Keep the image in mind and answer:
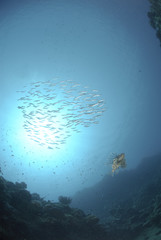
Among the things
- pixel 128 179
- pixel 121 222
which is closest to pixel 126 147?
pixel 128 179

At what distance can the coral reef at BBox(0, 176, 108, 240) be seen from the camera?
21.5 feet

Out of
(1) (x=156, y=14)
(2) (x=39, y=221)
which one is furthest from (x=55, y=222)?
(1) (x=156, y=14)

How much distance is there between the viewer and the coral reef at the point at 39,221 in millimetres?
6551

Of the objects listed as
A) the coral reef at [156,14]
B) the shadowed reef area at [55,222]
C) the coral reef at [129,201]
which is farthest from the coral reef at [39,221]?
the coral reef at [156,14]

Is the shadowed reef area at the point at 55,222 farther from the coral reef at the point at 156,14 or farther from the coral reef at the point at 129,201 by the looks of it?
the coral reef at the point at 156,14

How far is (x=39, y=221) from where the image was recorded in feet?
25.7

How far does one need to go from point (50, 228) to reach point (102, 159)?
189 feet

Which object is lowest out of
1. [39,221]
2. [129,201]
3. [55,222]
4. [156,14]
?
[129,201]

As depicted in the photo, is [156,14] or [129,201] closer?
[156,14]

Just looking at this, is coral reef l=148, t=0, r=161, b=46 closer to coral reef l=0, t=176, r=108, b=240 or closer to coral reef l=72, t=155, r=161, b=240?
coral reef l=72, t=155, r=161, b=240

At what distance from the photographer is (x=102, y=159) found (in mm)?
63438

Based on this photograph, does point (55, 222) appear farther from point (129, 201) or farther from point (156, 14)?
point (129, 201)


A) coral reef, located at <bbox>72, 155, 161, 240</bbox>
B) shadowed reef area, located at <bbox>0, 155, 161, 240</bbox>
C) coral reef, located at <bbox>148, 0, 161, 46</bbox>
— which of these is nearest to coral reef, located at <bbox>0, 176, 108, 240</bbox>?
shadowed reef area, located at <bbox>0, 155, 161, 240</bbox>

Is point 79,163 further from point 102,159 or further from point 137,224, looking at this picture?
point 137,224
